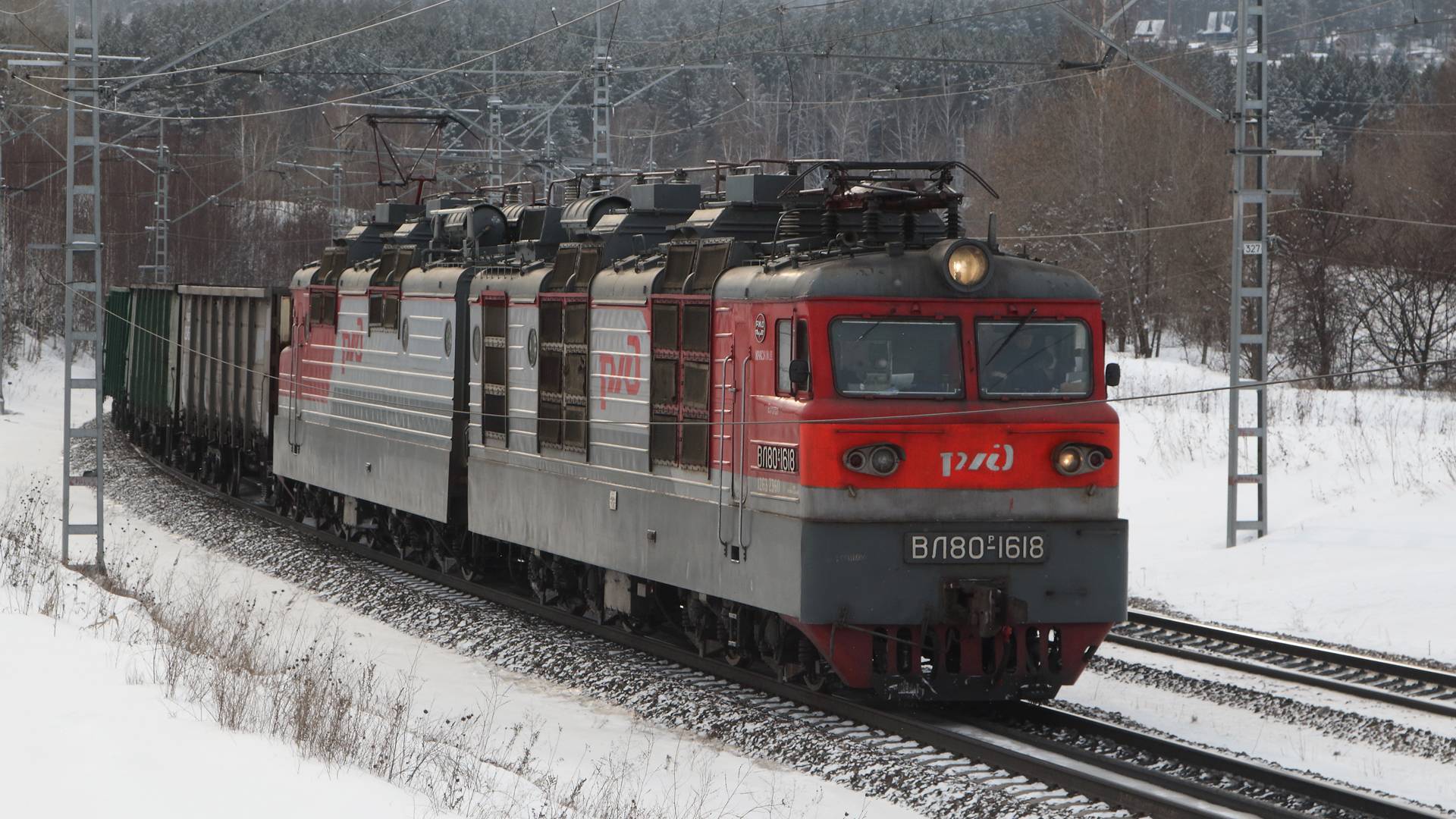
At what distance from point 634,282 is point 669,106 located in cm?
8199

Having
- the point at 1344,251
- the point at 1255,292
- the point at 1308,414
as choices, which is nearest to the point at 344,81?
the point at 1344,251

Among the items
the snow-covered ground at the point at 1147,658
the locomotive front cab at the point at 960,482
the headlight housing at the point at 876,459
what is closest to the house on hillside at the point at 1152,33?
the snow-covered ground at the point at 1147,658

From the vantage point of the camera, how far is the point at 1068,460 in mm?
11102

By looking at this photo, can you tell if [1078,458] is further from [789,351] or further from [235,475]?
[235,475]

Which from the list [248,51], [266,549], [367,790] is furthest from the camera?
[248,51]

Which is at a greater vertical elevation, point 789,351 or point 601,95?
point 601,95

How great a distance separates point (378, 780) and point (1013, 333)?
17.0ft

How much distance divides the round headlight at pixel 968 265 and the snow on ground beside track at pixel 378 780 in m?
3.26

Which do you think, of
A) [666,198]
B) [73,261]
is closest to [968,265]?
[666,198]

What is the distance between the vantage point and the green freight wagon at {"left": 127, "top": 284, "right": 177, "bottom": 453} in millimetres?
33031

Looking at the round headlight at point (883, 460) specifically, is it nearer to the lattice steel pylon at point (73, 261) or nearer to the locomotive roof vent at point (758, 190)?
the locomotive roof vent at point (758, 190)

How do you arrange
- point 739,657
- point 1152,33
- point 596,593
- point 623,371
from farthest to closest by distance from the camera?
point 1152,33
point 596,593
point 623,371
point 739,657

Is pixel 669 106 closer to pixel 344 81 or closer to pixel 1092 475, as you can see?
pixel 344 81

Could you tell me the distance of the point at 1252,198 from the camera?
18.7m
